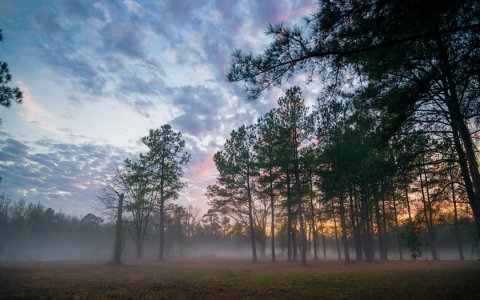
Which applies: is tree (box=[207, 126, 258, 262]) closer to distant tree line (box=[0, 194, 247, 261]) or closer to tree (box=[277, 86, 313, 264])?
tree (box=[277, 86, 313, 264])

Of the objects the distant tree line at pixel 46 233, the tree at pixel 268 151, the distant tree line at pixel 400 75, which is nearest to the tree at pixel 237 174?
the tree at pixel 268 151

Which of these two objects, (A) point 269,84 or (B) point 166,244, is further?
(B) point 166,244

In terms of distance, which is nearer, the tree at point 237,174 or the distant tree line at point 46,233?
the tree at point 237,174

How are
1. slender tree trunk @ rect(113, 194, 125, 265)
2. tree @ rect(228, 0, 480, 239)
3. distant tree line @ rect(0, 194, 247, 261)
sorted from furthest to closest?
distant tree line @ rect(0, 194, 247, 261)
slender tree trunk @ rect(113, 194, 125, 265)
tree @ rect(228, 0, 480, 239)

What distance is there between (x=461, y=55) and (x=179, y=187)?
30600mm

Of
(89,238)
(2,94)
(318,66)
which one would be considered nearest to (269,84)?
(318,66)

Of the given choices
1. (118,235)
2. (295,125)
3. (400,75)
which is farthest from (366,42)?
(118,235)

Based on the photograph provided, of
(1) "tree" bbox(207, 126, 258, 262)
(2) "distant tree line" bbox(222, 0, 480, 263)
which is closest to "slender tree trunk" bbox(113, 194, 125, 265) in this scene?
(1) "tree" bbox(207, 126, 258, 262)

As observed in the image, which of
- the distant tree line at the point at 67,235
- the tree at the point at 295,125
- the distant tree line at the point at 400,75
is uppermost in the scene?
the tree at the point at 295,125

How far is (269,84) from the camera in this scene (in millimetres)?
6082

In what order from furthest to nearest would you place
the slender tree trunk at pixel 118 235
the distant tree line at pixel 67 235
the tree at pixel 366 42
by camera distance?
the distant tree line at pixel 67 235 → the slender tree trunk at pixel 118 235 → the tree at pixel 366 42

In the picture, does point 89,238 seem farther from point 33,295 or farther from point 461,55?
point 461,55

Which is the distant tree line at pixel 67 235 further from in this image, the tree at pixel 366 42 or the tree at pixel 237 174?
the tree at pixel 366 42

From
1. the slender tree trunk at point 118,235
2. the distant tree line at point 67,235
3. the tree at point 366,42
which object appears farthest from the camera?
the distant tree line at point 67,235
